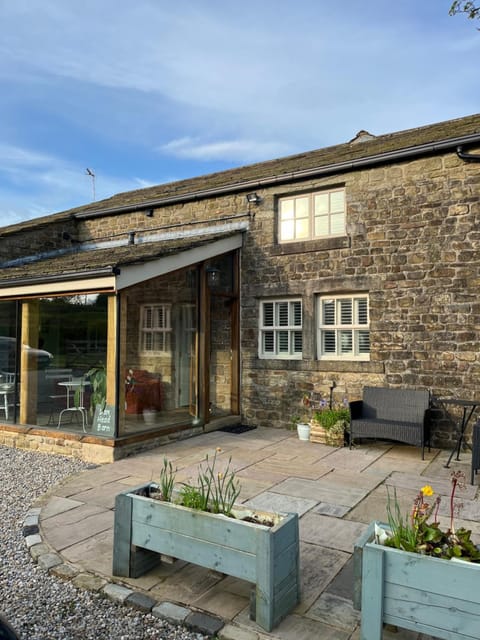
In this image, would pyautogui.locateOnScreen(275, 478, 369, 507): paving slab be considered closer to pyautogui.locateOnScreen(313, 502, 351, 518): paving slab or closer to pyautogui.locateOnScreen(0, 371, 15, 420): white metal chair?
pyautogui.locateOnScreen(313, 502, 351, 518): paving slab

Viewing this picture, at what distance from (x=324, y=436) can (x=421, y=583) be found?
5.40 metres

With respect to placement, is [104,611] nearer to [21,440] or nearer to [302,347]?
[21,440]

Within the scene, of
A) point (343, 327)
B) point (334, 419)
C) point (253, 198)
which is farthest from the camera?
point (253, 198)

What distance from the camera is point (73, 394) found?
7.53 metres

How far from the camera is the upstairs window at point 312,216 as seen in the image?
8469 millimetres

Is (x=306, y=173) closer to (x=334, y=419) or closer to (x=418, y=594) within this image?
(x=334, y=419)

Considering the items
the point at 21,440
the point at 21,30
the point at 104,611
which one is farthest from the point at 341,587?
the point at 21,30

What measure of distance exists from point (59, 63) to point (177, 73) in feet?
5.58

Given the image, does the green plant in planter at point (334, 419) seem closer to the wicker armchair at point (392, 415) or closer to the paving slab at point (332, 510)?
the wicker armchair at point (392, 415)

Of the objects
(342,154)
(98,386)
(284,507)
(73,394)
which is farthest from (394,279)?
(73,394)

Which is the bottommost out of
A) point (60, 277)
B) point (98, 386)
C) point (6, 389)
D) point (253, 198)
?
point (6, 389)

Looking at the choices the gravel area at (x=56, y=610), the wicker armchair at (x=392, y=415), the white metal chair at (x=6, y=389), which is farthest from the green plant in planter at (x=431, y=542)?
the white metal chair at (x=6, y=389)

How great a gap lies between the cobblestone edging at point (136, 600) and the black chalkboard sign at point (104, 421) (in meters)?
2.88

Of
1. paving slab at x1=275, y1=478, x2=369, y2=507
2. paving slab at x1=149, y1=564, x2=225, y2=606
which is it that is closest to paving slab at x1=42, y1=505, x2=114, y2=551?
paving slab at x1=149, y1=564, x2=225, y2=606
